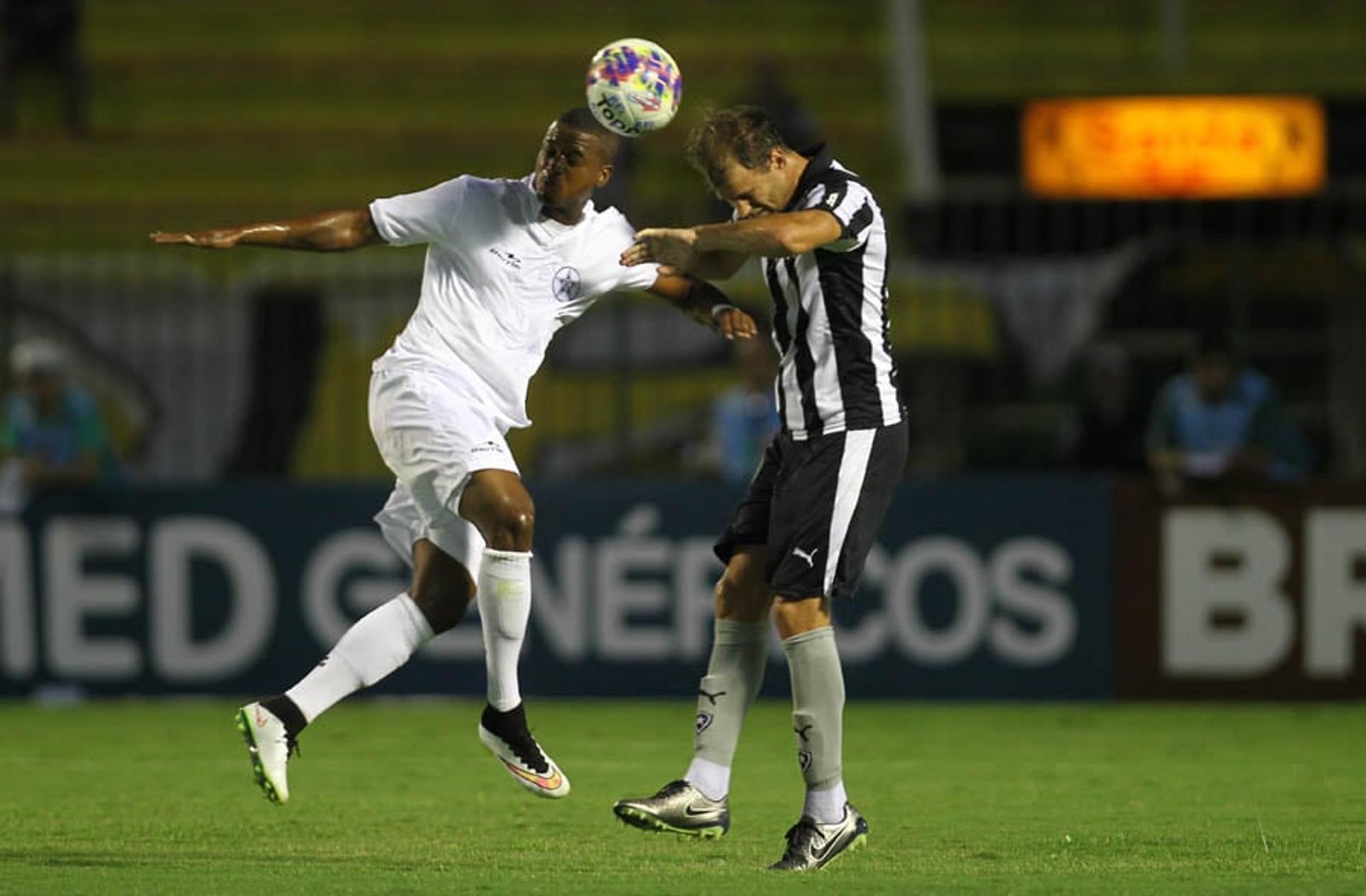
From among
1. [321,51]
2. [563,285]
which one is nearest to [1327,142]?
[321,51]

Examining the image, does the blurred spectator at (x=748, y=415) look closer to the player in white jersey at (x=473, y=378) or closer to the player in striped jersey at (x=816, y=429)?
the player in white jersey at (x=473, y=378)

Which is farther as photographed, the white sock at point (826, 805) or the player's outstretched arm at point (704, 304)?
the player's outstretched arm at point (704, 304)

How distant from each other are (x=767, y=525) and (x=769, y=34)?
12118 millimetres

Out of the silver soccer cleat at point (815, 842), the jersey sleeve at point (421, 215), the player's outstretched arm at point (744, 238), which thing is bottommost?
the silver soccer cleat at point (815, 842)

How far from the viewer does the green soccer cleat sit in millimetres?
7195

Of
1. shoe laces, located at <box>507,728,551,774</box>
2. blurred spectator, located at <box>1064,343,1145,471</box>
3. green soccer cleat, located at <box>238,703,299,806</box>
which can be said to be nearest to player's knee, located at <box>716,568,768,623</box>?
shoe laces, located at <box>507,728,551,774</box>

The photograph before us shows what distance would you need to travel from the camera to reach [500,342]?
770 cm

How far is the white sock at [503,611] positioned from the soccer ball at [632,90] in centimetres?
130

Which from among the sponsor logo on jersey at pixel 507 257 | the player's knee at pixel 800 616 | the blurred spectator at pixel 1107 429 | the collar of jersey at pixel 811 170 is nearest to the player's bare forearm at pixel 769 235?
the collar of jersey at pixel 811 170

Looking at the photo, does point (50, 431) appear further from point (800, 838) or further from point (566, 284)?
point (800, 838)

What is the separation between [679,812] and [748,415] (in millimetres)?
6012

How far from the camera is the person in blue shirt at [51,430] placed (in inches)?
499

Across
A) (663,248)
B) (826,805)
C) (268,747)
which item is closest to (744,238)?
(663,248)

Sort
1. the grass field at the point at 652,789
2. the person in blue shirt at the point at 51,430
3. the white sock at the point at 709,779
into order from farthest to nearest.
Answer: the person in blue shirt at the point at 51,430, the white sock at the point at 709,779, the grass field at the point at 652,789
